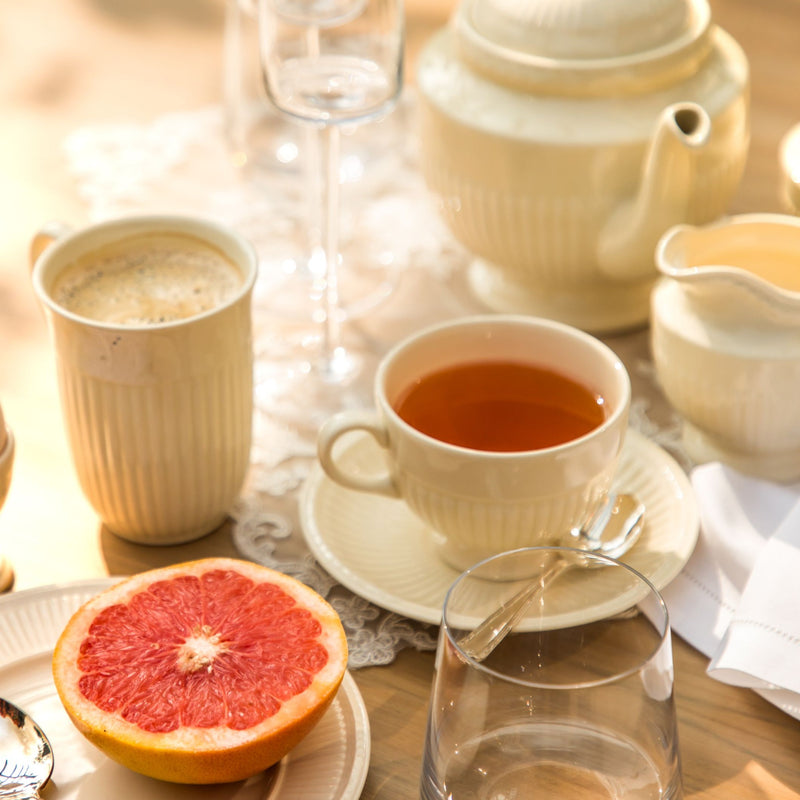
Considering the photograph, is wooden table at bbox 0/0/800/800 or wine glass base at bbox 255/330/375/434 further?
wine glass base at bbox 255/330/375/434

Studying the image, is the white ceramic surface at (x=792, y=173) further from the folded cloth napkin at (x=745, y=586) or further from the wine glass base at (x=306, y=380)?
the wine glass base at (x=306, y=380)

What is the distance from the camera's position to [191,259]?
0.69 m

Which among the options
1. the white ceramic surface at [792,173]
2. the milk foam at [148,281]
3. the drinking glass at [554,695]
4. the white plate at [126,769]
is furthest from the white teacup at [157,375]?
the white ceramic surface at [792,173]

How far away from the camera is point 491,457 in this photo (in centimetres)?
58

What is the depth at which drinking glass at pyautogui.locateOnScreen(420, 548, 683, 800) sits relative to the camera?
45 centimetres

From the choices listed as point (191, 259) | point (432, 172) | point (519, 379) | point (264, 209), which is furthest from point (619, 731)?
point (264, 209)

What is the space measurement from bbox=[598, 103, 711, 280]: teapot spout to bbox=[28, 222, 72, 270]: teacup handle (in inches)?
14.0

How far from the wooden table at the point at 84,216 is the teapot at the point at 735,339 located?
13 cm

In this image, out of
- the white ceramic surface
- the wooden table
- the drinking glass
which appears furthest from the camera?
the white ceramic surface

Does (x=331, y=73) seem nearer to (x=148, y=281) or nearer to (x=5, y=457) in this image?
(x=148, y=281)

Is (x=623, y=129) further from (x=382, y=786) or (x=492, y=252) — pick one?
(x=382, y=786)

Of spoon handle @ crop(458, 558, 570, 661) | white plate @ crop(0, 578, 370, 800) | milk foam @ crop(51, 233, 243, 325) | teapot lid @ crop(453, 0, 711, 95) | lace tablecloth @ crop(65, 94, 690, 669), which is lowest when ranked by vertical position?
lace tablecloth @ crop(65, 94, 690, 669)

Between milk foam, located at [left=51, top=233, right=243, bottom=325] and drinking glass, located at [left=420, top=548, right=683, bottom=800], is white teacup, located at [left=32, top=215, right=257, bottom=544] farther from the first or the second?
drinking glass, located at [left=420, top=548, right=683, bottom=800]

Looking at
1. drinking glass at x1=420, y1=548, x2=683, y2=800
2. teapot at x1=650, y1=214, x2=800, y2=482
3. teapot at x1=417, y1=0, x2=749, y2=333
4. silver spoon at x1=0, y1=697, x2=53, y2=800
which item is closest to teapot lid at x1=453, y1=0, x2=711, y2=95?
teapot at x1=417, y1=0, x2=749, y2=333
